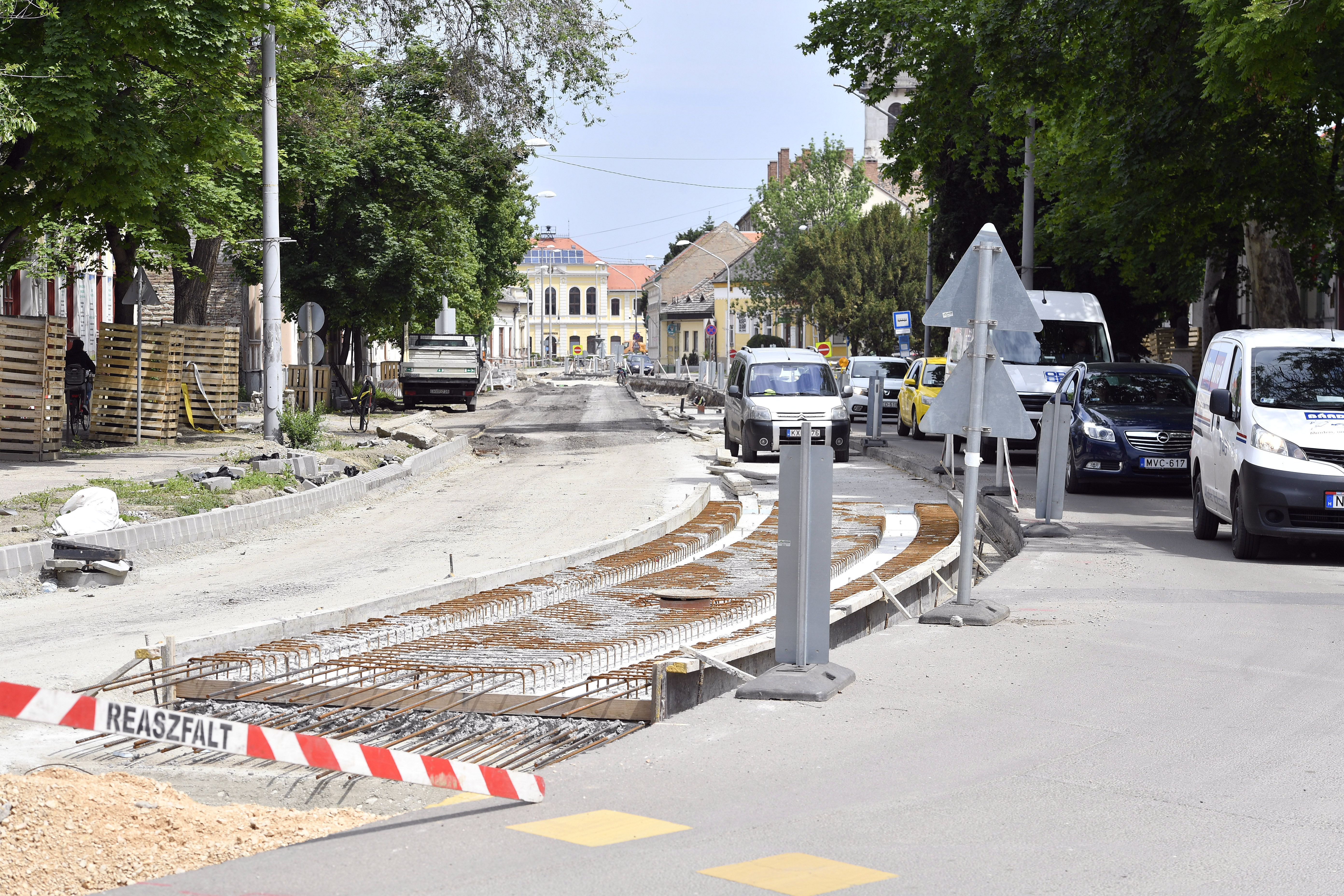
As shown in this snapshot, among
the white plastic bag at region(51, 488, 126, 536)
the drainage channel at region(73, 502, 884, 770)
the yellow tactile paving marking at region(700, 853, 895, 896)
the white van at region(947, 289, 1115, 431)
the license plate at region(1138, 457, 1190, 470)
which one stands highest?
the white van at region(947, 289, 1115, 431)

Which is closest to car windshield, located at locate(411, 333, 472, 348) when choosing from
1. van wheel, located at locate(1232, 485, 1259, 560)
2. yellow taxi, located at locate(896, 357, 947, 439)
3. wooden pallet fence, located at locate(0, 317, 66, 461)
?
yellow taxi, located at locate(896, 357, 947, 439)

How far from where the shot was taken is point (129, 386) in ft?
75.3

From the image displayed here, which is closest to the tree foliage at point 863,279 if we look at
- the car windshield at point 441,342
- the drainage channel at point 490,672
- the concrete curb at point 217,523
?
the car windshield at point 441,342

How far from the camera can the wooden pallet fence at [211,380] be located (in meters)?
25.0

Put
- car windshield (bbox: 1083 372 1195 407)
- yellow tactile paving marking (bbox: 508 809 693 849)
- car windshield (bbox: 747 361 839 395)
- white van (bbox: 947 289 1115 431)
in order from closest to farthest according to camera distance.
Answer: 1. yellow tactile paving marking (bbox: 508 809 693 849)
2. car windshield (bbox: 1083 372 1195 407)
3. white van (bbox: 947 289 1115 431)
4. car windshield (bbox: 747 361 839 395)

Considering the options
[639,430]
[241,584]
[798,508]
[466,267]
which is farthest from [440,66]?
[798,508]

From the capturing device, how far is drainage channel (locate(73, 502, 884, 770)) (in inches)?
247

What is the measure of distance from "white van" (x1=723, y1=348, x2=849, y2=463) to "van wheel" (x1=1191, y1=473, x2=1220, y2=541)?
976 centimetres

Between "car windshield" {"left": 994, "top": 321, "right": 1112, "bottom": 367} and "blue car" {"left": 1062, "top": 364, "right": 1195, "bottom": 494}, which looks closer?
"blue car" {"left": 1062, "top": 364, "right": 1195, "bottom": 494}

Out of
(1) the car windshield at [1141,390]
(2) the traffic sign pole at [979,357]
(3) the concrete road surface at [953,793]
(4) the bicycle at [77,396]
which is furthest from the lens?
(4) the bicycle at [77,396]

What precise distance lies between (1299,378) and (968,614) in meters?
5.80

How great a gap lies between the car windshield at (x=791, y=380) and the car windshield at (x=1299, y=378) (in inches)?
474

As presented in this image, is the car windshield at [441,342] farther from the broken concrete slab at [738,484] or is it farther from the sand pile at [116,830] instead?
the sand pile at [116,830]

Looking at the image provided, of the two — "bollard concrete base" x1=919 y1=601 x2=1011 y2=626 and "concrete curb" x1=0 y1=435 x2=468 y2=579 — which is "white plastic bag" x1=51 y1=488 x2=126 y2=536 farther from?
"bollard concrete base" x1=919 y1=601 x2=1011 y2=626
